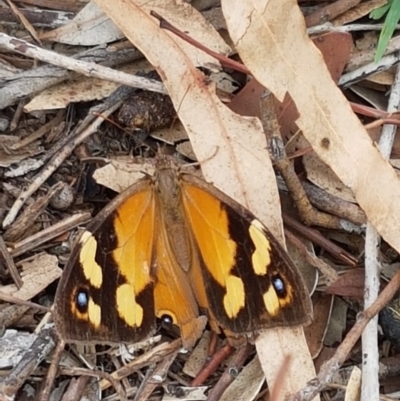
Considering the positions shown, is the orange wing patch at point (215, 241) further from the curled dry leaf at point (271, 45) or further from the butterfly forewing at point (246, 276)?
the curled dry leaf at point (271, 45)

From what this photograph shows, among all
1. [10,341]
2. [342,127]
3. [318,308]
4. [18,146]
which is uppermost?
[18,146]

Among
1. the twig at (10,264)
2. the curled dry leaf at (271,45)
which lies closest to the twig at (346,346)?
the curled dry leaf at (271,45)

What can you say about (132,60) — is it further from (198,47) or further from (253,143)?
(253,143)

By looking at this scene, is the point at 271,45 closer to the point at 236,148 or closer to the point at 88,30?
the point at 236,148

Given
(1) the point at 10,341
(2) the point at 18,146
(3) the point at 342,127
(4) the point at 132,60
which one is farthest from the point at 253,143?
(1) the point at 10,341

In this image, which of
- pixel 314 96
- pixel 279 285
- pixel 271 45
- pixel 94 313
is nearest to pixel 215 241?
pixel 279 285

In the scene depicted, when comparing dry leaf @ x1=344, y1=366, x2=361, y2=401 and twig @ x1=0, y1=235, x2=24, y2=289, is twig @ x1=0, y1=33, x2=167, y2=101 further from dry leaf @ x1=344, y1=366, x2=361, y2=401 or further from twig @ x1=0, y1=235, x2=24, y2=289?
dry leaf @ x1=344, y1=366, x2=361, y2=401

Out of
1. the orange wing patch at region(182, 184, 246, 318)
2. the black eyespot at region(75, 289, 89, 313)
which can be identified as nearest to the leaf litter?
the orange wing patch at region(182, 184, 246, 318)

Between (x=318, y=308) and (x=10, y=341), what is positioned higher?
(x=10, y=341)
